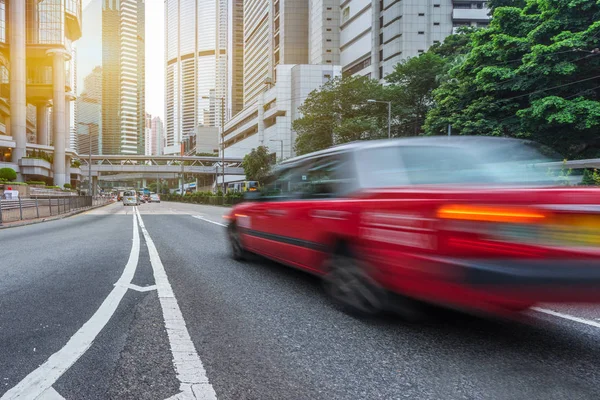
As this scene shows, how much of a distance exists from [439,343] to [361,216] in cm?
116

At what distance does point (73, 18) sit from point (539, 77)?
72.2 m

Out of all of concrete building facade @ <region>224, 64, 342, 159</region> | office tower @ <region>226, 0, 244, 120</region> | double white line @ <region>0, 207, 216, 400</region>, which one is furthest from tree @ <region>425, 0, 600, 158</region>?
office tower @ <region>226, 0, 244, 120</region>

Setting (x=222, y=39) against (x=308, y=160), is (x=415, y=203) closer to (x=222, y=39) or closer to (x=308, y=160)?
(x=308, y=160)

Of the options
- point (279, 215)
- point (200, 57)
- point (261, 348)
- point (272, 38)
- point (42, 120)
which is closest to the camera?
point (261, 348)

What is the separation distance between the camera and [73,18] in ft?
218

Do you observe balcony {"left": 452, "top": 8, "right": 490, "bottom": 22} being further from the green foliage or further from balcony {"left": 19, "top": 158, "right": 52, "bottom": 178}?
balcony {"left": 19, "top": 158, "right": 52, "bottom": 178}

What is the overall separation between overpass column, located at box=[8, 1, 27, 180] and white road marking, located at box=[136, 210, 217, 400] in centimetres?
6334

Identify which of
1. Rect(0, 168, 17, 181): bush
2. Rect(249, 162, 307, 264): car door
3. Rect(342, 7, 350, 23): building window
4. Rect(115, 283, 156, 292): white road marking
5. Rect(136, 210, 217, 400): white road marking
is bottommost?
Rect(115, 283, 156, 292): white road marking

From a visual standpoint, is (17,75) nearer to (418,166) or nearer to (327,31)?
(327,31)

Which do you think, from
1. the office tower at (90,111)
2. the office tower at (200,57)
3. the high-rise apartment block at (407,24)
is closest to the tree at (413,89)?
the high-rise apartment block at (407,24)

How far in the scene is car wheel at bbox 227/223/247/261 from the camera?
21.2 ft

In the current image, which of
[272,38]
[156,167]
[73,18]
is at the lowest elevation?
[156,167]

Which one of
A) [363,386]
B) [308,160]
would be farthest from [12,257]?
[363,386]

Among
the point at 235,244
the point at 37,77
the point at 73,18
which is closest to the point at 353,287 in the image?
the point at 235,244
